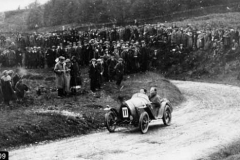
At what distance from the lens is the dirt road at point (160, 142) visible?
11.9 metres

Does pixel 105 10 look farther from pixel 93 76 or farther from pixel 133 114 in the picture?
pixel 133 114

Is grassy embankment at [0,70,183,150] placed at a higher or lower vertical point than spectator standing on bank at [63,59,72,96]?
lower

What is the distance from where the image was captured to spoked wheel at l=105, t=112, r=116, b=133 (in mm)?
Result: 14750

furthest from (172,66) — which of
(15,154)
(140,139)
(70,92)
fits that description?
(15,154)

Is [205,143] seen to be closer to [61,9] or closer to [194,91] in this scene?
[194,91]

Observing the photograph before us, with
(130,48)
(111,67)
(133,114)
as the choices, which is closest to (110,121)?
(133,114)

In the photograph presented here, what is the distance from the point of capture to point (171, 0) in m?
55.6

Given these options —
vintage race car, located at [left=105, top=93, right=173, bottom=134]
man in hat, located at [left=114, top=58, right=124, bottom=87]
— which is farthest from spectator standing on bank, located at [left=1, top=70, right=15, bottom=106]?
man in hat, located at [left=114, top=58, right=124, bottom=87]

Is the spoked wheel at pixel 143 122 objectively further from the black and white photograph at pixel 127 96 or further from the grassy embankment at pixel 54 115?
the grassy embankment at pixel 54 115

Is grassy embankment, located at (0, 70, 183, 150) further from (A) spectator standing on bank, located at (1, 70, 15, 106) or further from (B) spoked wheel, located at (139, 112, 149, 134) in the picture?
(B) spoked wheel, located at (139, 112, 149, 134)

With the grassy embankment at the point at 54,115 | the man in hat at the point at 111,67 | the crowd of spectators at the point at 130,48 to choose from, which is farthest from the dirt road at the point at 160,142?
the crowd of spectators at the point at 130,48

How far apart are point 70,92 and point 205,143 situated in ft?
29.6

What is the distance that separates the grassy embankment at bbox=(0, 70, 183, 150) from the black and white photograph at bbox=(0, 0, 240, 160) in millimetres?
37

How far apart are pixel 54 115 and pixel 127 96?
19.4 feet
